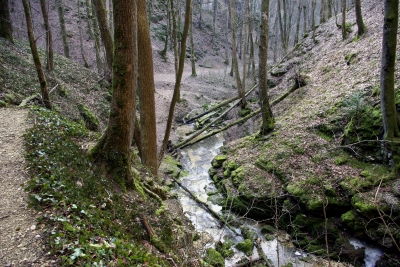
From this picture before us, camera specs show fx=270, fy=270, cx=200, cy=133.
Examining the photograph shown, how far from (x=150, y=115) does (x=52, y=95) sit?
5.77m

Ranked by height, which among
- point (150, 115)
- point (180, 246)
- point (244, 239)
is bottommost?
point (244, 239)

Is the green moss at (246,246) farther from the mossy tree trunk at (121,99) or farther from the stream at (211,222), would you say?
the mossy tree trunk at (121,99)

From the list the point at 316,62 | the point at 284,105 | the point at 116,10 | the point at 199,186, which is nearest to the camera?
the point at 116,10

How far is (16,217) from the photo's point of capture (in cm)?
370

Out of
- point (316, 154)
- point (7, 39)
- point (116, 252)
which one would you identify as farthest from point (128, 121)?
point (7, 39)

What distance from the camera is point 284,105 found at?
14.1 meters

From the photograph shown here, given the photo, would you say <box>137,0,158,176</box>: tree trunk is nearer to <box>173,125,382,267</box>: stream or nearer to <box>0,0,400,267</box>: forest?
<box>0,0,400,267</box>: forest

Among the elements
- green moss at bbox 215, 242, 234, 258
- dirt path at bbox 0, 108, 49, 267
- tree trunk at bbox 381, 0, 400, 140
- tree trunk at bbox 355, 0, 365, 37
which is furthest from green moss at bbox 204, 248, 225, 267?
tree trunk at bbox 355, 0, 365, 37

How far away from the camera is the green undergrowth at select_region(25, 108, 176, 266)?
3.37 metres

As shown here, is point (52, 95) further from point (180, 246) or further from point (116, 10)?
point (180, 246)

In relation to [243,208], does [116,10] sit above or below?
above

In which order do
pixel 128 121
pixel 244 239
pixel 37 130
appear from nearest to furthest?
pixel 128 121, pixel 37 130, pixel 244 239

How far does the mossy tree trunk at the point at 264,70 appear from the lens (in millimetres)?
10414

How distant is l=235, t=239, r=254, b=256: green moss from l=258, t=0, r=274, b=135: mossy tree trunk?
547 cm
